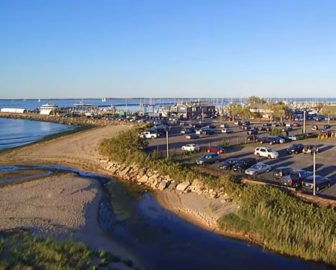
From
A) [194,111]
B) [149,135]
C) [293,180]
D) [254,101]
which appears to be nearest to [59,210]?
[293,180]

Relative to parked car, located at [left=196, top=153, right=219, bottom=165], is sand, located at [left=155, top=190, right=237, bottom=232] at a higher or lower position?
lower

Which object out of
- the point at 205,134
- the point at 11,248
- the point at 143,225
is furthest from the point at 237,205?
the point at 205,134

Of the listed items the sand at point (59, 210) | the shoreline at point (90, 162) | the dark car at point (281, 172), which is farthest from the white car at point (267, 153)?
the sand at point (59, 210)

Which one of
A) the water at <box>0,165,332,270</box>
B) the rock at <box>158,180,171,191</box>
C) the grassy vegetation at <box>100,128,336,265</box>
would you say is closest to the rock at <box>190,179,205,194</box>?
the grassy vegetation at <box>100,128,336,265</box>

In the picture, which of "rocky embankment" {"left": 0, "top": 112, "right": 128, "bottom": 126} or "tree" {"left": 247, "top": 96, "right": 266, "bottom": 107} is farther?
"tree" {"left": 247, "top": 96, "right": 266, "bottom": 107}

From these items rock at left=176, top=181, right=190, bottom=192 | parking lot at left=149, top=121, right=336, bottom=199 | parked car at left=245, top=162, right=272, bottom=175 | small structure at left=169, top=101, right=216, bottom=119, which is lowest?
rock at left=176, top=181, right=190, bottom=192

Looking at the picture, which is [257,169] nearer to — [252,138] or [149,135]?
[252,138]

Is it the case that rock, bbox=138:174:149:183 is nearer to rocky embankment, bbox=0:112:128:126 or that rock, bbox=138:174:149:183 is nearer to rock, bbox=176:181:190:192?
rock, bbox=176:181:190:192
